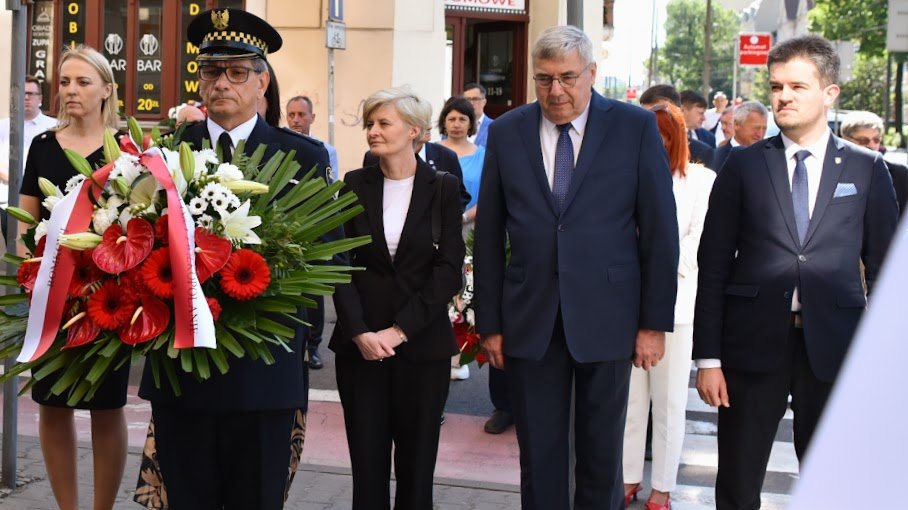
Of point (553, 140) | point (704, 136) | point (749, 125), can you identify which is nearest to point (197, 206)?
point (553, 140)

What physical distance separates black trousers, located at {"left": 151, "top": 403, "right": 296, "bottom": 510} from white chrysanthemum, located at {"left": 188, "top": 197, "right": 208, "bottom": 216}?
28.3 inches

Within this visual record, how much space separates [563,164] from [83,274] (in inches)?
71.7

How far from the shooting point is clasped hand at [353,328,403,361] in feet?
15.5

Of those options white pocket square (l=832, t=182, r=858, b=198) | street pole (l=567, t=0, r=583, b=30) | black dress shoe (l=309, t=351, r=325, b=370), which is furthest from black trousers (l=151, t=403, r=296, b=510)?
Result: black dress shoe (l=309, t=351, r=325, b=370)

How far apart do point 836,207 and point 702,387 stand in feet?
2.63

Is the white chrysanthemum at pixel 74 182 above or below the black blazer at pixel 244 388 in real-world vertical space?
above

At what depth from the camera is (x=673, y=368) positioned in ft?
19.7

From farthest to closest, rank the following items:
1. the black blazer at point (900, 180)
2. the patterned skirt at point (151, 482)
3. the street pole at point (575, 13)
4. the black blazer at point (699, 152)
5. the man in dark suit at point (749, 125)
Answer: the man in dark suit at point (749, 125) < the black blazer at point (699, 152) < the black blazer at point (900, 180) < the street pole at point (575, 13) < the patterned skirt at point (151, 482)

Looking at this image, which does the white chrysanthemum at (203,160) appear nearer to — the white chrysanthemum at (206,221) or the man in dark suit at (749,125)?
the white chrysanthemum at (206,221)

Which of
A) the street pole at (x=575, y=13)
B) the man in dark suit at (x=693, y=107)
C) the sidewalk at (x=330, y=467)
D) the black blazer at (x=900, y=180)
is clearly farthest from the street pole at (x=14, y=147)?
the man in dark suit at (x=693, y=107)

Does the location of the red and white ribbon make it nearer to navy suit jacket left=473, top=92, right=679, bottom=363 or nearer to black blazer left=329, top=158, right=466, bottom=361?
black blazer left=329, top=158, right=466, bottom=361

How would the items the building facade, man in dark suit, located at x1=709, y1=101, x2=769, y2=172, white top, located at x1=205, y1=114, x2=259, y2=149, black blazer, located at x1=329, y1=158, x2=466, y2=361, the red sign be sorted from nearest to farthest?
white top, located at x1=205, y1=114, x2=259, y2=149
black blazer, located at x1=329, y1=158, x2=466, y2=361
man in dark suit, located at x1=709, y1=101, x2=769, y2=172
the building facade
the red sign

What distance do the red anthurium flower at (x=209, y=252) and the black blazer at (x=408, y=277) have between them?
127 centimetres

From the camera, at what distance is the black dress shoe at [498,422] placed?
7770 mm
